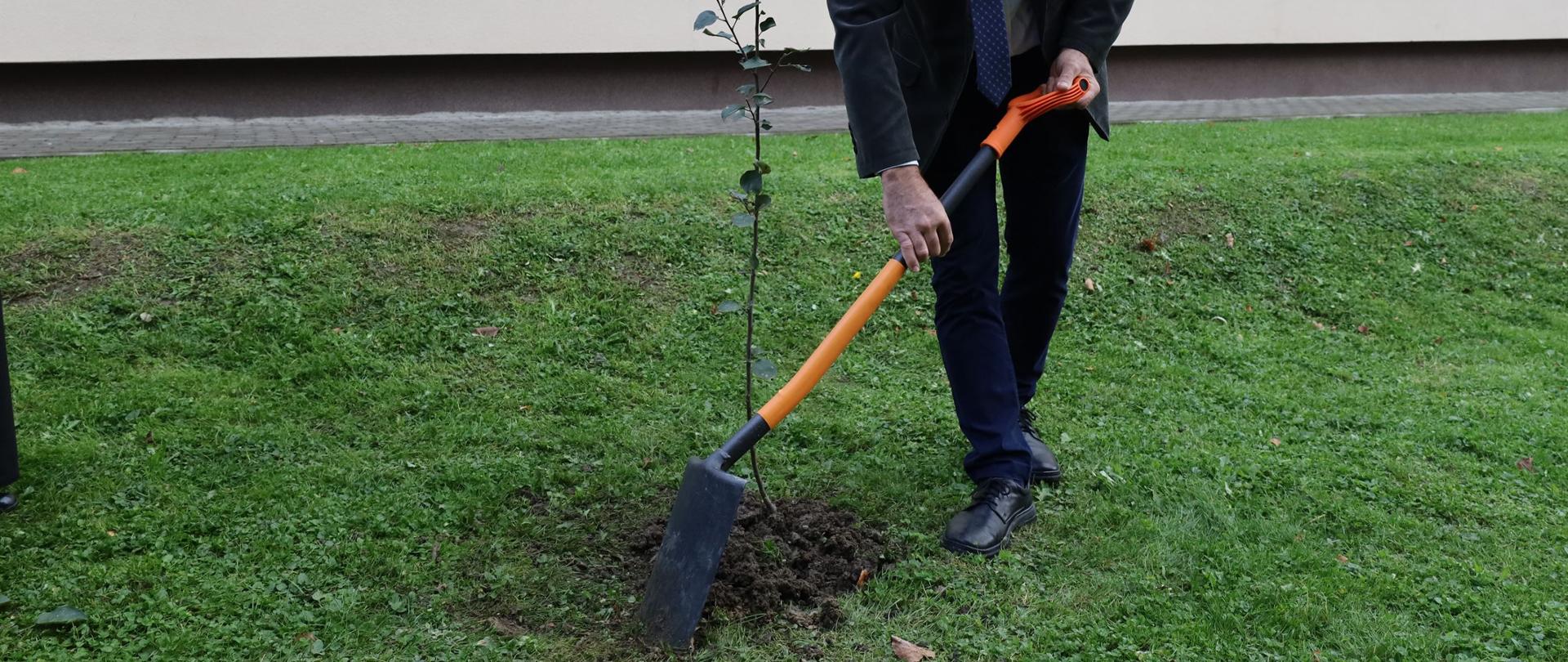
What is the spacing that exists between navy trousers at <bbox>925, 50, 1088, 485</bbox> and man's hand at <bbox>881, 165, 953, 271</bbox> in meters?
0.26

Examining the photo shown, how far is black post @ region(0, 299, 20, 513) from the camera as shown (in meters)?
2.95

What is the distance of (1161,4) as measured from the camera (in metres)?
10.0

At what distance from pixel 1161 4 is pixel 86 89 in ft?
27.5

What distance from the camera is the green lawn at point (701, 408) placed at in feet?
8.68

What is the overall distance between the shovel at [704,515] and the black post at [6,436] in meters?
1.73

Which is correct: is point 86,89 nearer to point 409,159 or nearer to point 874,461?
point 409,159

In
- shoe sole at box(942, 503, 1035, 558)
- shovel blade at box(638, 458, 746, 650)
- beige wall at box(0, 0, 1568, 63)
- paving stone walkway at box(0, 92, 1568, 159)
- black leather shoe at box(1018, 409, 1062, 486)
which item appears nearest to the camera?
shovel blade at box(638, 458, 746, 650)

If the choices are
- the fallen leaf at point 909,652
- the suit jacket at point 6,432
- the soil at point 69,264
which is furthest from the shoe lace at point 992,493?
the soil at point 69,264

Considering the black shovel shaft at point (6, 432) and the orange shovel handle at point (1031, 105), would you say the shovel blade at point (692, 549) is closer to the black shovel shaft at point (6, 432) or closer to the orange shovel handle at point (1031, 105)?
the orange shovel handle at point (1031, 105)

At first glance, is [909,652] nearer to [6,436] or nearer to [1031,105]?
[1031,105]

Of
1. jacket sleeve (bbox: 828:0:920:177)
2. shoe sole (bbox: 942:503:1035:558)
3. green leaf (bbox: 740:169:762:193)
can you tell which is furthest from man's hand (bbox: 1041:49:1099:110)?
shoe sole (bbox: 942:503:1035:558)

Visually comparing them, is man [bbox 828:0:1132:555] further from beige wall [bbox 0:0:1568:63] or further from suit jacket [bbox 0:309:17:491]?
beige wall [bbox 0:0:1568:63]

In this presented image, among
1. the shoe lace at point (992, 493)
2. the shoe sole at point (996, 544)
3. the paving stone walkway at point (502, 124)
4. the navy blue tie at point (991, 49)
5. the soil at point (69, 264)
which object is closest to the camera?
the navy blue tie at point (991, 49)

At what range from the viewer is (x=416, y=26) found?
8516 millimetres
